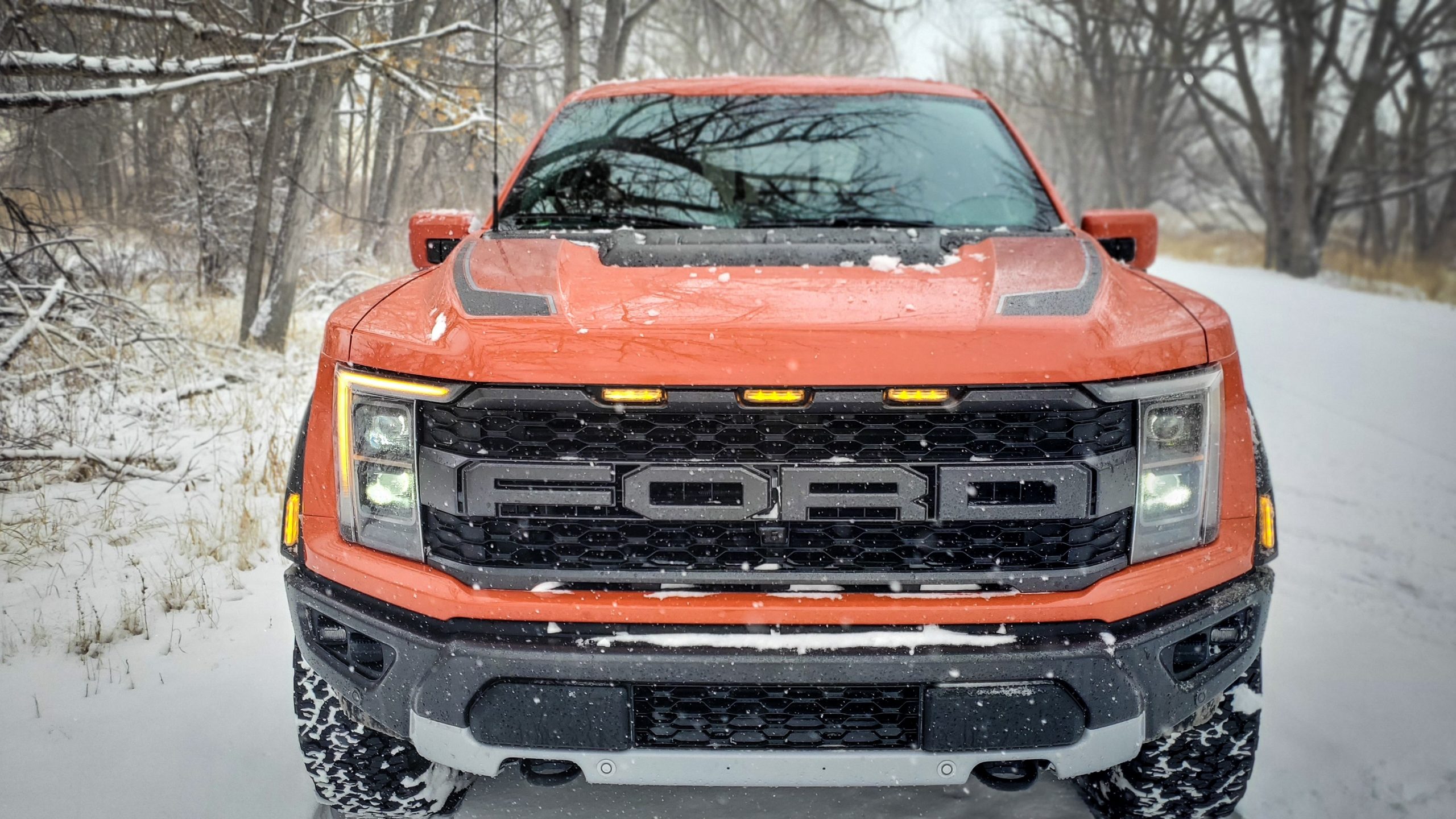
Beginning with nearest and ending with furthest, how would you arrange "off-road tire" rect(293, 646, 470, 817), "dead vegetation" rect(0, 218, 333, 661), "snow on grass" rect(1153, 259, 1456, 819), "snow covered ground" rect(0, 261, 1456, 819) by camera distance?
"off-road tire" rect(293, 646, 470, 817) → "snow covered ground" rect(0, 261, 1456, 819) → "snow on grass" rect(1153, 259, 1456, 819) → "dead vegetation" rect(0, 218, 333, 661)

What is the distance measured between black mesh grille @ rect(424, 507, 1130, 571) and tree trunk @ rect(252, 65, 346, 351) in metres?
7.63

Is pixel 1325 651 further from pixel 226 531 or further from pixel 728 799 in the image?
pixel 226 531

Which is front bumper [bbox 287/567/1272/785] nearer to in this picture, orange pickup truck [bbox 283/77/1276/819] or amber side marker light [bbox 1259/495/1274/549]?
orange pickup truck [bbox 283/77/1276/819]

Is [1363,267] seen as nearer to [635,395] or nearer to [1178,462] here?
[1178,462]

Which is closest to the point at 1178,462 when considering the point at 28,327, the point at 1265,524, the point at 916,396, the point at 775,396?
the point at 1265,524

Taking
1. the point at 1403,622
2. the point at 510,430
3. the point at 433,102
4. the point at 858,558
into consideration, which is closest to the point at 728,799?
the point at 858,558

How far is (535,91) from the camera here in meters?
16.1

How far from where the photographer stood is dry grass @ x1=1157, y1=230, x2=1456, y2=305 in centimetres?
1541

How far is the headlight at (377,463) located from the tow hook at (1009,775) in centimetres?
117

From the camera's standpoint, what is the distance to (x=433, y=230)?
2.79 m

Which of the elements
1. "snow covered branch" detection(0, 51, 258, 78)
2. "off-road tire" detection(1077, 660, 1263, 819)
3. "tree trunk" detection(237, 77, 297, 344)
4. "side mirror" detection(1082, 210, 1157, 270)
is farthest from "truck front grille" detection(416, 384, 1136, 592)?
"tree trunk" detection(237, 77, 297, 344)

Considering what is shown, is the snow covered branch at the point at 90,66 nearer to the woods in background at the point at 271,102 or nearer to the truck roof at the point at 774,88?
the woods in background at the point at 271,102

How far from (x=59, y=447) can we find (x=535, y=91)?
13.0 m

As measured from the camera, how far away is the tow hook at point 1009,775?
1.83m
